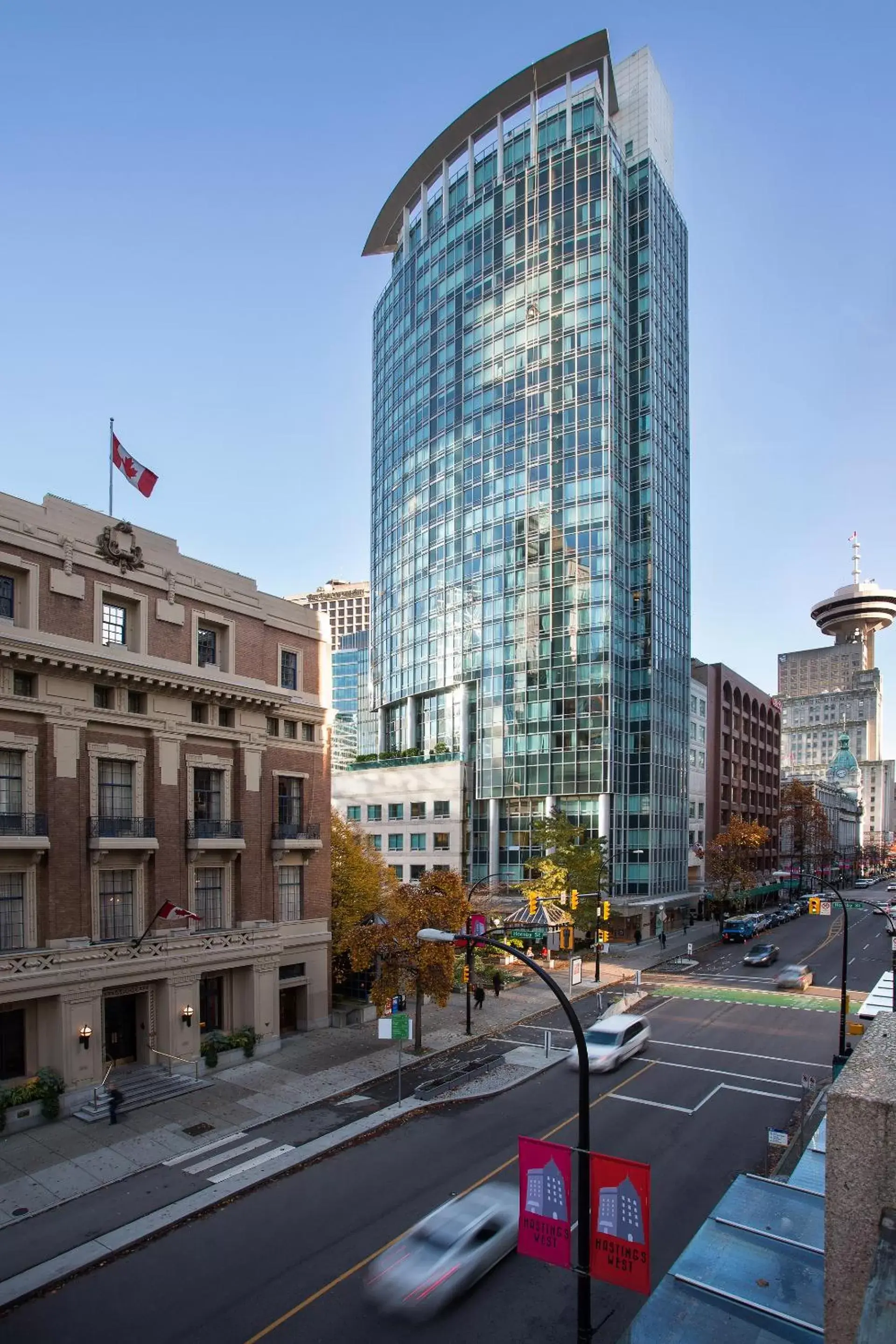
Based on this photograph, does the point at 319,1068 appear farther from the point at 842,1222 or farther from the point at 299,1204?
the point at 842,1222

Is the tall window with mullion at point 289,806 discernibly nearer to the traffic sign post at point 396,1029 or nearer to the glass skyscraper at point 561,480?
the traffic sign post at point 396,1029

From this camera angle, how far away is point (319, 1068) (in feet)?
104

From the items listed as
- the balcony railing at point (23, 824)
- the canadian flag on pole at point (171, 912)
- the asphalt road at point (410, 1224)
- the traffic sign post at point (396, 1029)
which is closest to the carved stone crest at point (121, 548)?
the balcony railing at point (23, 824)

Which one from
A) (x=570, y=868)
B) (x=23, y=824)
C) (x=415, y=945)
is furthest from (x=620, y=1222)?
(x=570, y=868)

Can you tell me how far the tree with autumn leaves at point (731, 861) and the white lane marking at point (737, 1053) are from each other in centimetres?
4062

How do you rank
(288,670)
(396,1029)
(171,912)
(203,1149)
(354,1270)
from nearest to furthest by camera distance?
(354,1270)
(203,1149)
(396,1029)
(171,912)
(288,670)

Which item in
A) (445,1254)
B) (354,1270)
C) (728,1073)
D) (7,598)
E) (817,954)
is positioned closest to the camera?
(445,1254)

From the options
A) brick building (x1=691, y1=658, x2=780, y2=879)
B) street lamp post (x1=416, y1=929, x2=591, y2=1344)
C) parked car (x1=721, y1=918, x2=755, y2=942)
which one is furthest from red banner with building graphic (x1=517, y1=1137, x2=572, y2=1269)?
brick building (x1=691, y1=658, x2=780, y2=879)

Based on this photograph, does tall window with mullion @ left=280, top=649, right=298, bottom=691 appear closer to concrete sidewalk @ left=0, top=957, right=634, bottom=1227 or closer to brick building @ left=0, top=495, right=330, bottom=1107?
brick building @ left=0, top=495, right=330, bottom=1107

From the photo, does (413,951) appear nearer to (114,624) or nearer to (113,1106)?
(113,1106)

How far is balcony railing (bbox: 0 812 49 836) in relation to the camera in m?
26.7

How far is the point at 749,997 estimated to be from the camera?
150 feet

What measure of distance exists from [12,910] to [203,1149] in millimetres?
9741

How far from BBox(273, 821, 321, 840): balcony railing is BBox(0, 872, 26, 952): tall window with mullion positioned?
1079 centimetres
